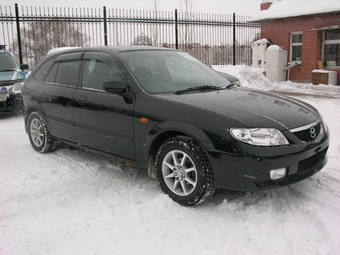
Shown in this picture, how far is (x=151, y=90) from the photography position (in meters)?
3.86

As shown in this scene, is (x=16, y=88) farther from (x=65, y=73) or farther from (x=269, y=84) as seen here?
(x=269, y=84)

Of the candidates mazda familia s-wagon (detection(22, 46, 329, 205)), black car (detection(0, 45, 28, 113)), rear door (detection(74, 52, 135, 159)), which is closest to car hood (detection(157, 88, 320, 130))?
mazda familia s-wagon (detection(22, 46, 329, 205))

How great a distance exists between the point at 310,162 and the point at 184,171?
1261 millimetres

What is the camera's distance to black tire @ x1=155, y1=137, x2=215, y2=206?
3.27 meters

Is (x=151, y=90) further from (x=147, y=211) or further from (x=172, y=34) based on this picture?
(x=172, y=34)

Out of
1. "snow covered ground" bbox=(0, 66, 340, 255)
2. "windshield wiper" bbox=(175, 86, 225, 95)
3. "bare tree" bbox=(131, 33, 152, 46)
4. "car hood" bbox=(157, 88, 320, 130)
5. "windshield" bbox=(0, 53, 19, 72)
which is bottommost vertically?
"snow covered ground" bbox=(0, 66, 340, 255)

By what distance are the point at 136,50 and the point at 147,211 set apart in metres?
2.18

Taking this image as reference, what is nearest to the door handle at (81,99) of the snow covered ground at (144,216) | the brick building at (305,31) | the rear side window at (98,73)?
the rear side window at (98,73)

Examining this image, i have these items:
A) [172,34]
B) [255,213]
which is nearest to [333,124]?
[255,213]

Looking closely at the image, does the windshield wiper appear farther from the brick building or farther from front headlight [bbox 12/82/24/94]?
the brick building

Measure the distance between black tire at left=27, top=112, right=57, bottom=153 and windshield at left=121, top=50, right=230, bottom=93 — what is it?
200 cm

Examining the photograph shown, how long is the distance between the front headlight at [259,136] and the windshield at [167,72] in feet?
3.77

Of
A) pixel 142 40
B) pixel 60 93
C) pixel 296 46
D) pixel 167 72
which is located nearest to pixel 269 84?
pixel 296 46

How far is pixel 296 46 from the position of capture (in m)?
14.7
